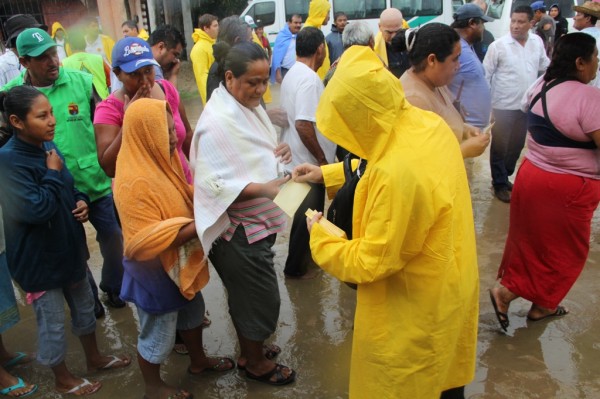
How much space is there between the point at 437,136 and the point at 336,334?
181 centimetres

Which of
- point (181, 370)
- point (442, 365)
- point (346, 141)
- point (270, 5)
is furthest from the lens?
point (270, 5)

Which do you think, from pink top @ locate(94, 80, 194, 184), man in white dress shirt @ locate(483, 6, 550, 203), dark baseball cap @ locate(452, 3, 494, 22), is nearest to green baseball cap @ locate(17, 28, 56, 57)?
pink top @ locate(94, 80, 194, 184)

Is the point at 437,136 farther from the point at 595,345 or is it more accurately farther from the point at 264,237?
the point at 595,345

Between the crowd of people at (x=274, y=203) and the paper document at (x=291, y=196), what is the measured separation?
0.06 metres

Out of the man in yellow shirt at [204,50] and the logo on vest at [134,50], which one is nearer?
the logo on vest at [134,50]

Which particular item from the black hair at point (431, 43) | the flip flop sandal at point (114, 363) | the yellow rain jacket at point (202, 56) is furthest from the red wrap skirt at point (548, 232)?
the yellow rain jacket at point (202, 56)

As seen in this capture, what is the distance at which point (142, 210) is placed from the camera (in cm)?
220

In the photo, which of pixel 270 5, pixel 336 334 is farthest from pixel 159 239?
pixel 270 5

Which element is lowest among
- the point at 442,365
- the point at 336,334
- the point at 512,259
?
the point at 336,334

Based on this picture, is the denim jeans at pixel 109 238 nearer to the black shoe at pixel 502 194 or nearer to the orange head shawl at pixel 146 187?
the orange head shawl at pixel 146 187

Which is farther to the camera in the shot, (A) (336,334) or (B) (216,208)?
(A) (336,334)

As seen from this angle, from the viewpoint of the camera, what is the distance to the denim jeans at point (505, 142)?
5271mm

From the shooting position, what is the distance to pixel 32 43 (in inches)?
121

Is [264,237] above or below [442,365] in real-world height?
above
